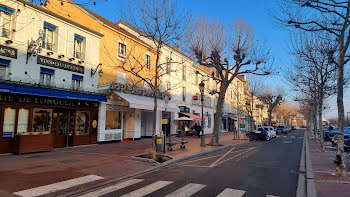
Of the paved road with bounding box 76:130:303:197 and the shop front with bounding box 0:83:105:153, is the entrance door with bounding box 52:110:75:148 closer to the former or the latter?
the shop front with bounding box 0:83:105:153

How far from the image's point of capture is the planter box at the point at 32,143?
35.9 feet

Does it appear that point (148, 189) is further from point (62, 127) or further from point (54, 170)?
point (62, 127)

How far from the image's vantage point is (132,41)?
756 inches

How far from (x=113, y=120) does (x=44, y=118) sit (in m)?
5.43

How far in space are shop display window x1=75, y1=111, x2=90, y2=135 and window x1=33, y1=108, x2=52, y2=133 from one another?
5.93 ft

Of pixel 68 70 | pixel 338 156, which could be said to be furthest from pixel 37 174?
pixel 338 156

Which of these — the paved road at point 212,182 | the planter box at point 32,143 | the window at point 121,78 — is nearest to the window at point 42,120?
the planter box at point 32,143

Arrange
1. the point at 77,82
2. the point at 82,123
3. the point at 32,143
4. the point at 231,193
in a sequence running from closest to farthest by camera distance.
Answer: the point at 231,193 < the point at 32,143 < the point at 77,82 < the point at 82,123

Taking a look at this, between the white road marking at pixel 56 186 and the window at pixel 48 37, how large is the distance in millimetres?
9552

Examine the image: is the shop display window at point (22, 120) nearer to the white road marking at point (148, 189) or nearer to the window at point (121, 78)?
the window at point (121, 78)

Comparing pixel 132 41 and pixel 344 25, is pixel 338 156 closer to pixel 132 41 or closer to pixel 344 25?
pixel 344 25

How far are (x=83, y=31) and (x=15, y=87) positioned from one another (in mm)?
6421

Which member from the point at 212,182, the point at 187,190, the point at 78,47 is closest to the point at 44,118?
the point at 78,47

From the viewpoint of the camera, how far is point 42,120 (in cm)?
1284
